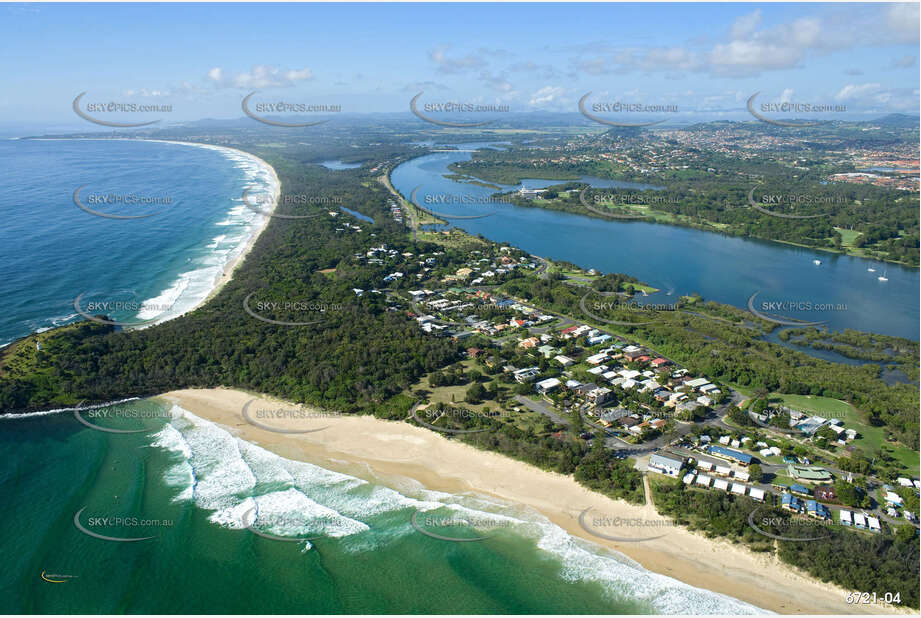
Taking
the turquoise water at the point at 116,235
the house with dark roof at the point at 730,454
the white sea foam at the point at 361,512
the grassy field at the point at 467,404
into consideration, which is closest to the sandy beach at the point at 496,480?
the white sea foam at the point at 361,512

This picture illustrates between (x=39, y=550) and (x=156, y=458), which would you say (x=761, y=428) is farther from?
(x=39, y=550)

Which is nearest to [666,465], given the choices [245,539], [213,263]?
[245,539]

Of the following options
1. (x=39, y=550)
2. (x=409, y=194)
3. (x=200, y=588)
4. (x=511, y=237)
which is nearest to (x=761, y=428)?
(x=200, y=588)

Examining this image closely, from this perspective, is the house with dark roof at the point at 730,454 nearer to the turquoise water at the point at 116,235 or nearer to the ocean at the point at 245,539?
the ocean at the point at 245,539

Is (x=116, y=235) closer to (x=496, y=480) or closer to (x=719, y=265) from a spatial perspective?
(x=496, y=480)

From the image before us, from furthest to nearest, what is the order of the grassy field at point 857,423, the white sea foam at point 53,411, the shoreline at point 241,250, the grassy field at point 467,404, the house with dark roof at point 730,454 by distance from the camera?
the shoreline at point 241,250, the white sea foam at point 53,411, the grassy field at point 467,404, the grassy field at point 857,423, the house with dark roof at point 730,454
